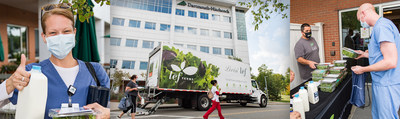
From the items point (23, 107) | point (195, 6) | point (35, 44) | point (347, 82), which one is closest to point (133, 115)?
point (195, 6)

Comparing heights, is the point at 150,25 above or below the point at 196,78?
above

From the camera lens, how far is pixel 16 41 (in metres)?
8.05

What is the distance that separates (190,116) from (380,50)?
1.98m

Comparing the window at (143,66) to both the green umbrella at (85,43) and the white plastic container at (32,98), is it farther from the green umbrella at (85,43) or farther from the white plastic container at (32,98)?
the white plastic container at (32,98)

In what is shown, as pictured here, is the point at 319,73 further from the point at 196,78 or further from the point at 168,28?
the point at 168,28

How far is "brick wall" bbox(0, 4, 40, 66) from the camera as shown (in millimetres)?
7117

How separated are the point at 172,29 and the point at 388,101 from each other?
7.33 feet

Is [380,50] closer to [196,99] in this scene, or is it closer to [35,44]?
[196,99]

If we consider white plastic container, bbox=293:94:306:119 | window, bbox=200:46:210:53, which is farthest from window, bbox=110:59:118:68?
white plastic container, bbox=293:94:306:119

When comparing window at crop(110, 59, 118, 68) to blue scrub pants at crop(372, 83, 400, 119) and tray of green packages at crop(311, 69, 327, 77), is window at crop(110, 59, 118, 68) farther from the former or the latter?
blue scrub pants at crop(372, 83, 400, 119)

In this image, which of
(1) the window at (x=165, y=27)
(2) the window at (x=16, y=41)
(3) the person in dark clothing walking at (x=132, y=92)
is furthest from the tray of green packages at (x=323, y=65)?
(2) the window at (x=16, y=41)

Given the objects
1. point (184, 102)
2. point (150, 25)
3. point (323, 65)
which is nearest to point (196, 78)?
point (184, 102)

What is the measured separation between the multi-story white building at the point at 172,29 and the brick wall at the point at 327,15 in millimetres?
710

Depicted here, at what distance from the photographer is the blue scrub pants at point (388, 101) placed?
2.21 metres
